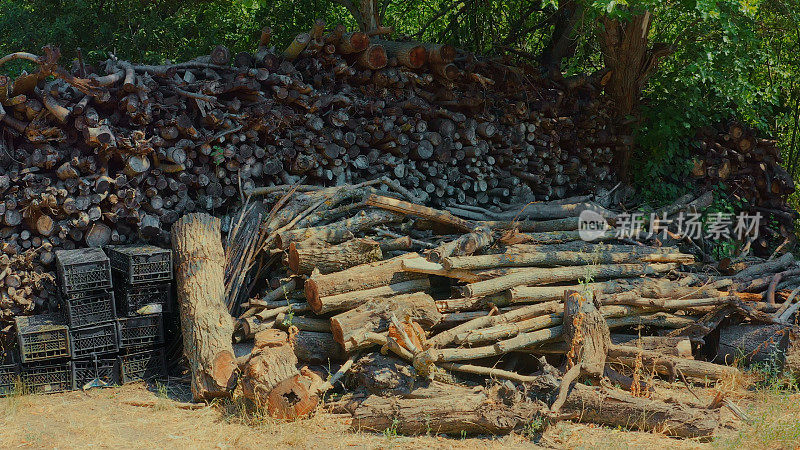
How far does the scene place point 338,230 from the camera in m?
6.61

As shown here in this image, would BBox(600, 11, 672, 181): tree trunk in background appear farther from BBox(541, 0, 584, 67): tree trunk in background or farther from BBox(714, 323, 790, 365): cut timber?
BBox(714, 323, 790, 365): cut timber

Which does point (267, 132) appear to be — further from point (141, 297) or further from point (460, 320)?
point (460, 320)

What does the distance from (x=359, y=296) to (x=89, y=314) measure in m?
2.28

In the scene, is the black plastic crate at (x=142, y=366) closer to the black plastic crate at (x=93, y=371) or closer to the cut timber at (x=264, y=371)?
the black plastic crate at (x=93, y=371)

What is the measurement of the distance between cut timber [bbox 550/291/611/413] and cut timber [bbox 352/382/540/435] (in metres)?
0.68

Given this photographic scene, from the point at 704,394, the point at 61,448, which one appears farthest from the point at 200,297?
the point at 704,394

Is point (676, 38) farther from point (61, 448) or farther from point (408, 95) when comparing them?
point (61, 448)

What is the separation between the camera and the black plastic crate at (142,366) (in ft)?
20.0

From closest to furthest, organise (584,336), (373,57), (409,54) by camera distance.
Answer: (584,336), (373,57), (409,54)

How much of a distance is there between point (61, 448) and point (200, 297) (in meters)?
1.66

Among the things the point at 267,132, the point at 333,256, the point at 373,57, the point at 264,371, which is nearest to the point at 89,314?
the point at 264,371

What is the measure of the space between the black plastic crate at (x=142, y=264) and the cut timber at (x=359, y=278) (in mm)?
1272

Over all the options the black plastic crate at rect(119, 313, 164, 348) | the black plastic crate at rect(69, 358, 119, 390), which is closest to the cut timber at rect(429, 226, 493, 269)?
the black plastic crate at rect(119, 313, 164, 348)

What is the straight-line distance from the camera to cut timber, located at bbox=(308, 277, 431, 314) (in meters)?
5.87
